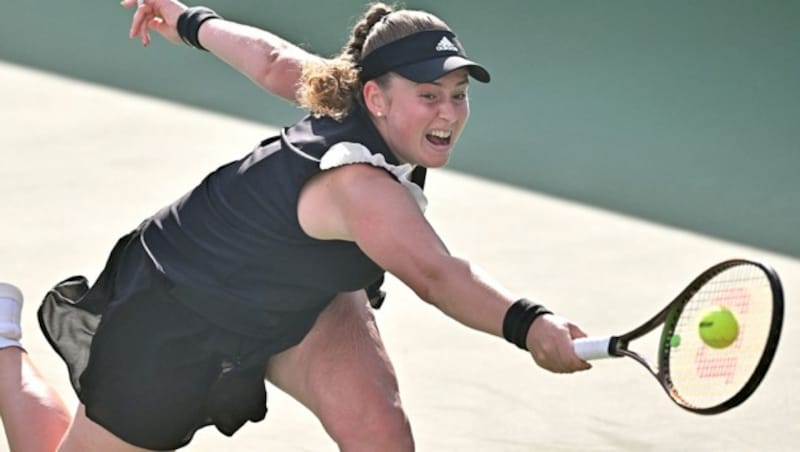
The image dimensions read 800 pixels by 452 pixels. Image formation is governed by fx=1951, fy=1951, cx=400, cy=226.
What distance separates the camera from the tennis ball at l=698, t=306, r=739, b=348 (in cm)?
372

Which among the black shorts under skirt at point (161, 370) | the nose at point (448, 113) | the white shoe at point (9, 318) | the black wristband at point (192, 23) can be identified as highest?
the nose at point (448, 113)

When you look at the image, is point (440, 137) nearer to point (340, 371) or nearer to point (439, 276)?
point (439, 276)

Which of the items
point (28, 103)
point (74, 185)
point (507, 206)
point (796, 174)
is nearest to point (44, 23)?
point (28, 103)

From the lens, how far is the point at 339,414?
421 centimetres

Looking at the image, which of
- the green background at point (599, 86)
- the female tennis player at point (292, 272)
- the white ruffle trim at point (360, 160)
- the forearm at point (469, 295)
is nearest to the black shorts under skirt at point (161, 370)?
the female tennis player at point (292, 272)

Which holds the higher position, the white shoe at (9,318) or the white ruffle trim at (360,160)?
the white ruffle trim at (360,160)

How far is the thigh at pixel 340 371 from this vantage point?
422 cm

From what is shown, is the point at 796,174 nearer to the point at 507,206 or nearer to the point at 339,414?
the point at 507,206

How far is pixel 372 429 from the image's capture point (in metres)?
4.19

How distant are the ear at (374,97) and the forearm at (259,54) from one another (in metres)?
0.44

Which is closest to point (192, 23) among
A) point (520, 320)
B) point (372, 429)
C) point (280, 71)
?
point (280, 71)

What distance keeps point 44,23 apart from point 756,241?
4.15m

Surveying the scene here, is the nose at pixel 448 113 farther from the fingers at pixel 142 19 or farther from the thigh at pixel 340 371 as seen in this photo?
the fingers at pixel 142 19

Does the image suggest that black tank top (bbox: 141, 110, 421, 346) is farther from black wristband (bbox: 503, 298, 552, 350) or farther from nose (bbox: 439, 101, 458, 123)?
black wristband (bbox: 503, 298, 552, 350)
